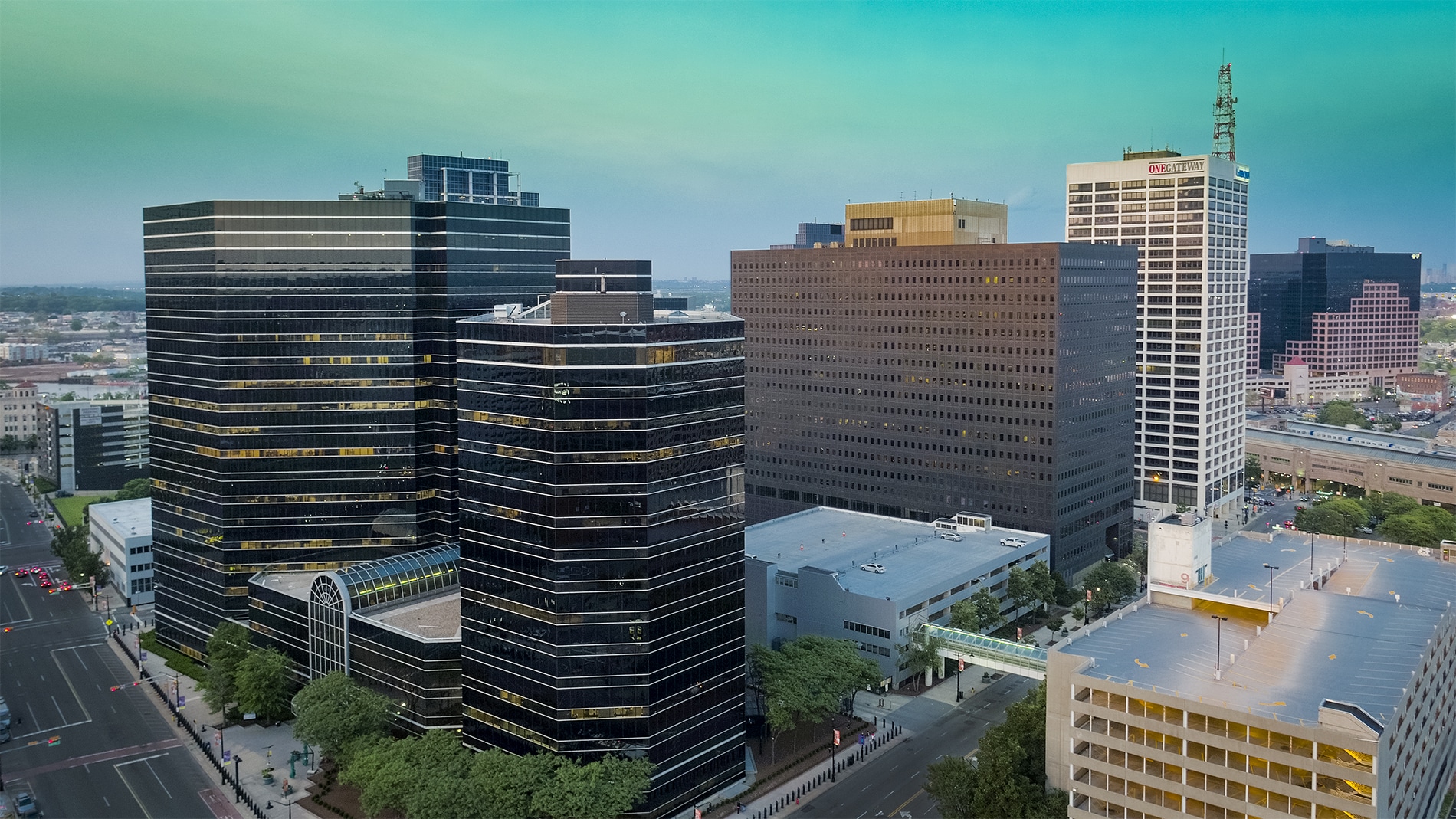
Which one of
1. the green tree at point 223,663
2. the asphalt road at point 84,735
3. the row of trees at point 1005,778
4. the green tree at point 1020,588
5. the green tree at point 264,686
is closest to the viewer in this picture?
the row of trees at point 1005,778

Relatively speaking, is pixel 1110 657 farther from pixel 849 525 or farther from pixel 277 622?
pixel 277 622

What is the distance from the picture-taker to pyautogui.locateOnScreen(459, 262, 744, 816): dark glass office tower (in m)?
99.3

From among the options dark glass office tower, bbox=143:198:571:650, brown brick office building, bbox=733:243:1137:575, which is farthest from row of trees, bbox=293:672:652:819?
brown brick office building, bbox=733:243:1137:575

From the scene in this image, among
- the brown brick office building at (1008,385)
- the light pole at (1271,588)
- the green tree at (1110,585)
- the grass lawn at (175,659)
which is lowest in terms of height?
the grass lawn at (175,659)

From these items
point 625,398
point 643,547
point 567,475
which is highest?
point 625,398

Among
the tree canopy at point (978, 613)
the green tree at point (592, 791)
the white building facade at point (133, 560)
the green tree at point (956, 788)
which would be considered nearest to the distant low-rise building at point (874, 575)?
the tree canopy at point (978, 613)

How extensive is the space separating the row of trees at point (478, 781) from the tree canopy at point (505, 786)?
0.07 m

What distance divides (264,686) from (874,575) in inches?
3056

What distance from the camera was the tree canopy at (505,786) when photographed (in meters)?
96.2

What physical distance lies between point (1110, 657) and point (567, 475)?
1941 inches

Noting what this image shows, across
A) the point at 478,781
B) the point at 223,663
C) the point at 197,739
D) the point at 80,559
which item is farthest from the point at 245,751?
the point at 80,559

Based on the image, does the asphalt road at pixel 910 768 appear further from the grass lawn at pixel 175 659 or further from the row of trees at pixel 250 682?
the grass lawn at pixel 175 659

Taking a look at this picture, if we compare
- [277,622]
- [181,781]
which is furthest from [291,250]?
[181,781]

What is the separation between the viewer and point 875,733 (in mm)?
125375
